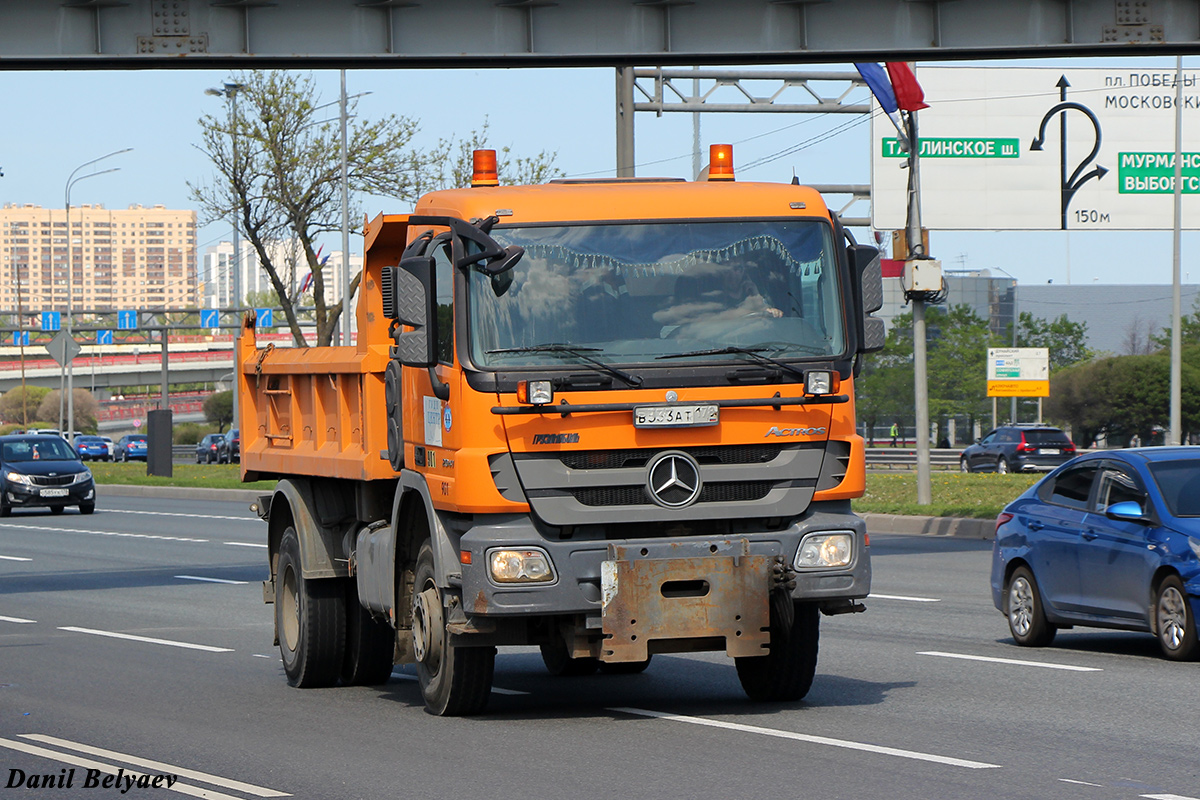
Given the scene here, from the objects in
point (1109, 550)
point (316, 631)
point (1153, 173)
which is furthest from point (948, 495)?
point (316, 631)

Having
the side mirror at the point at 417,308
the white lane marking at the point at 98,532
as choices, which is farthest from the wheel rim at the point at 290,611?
the white lane marking at the point at 98,532

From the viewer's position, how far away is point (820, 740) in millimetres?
8680

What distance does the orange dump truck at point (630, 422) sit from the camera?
29.0 ft

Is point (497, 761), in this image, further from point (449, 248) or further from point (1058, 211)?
point (1058, 211)

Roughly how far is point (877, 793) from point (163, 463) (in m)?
44.2

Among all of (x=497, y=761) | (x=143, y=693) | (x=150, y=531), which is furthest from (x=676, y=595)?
(x=150, y=531)

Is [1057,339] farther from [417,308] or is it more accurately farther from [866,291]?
[417,308]

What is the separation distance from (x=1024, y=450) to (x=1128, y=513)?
4058 cm

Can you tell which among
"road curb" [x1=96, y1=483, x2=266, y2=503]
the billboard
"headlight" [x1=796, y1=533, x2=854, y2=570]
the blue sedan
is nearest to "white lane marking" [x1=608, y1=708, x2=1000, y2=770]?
"headlight" [x1=796, y1=533, x2=854, y2=570]

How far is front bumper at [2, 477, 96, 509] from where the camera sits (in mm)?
36406

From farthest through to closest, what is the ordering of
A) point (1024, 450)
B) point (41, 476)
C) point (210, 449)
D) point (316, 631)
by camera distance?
point (210, 449) → point (1024, 450) → point (41, 476) → point (316, 631)

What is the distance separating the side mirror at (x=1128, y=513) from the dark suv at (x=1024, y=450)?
130 ft

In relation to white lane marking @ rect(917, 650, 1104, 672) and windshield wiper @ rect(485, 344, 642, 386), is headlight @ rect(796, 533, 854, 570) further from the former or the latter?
white lane marking @ rect(917, 650, 1104, 672)

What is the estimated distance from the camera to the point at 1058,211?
3872 cm
